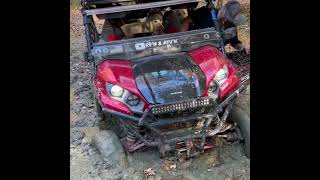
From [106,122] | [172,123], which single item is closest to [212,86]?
[172,123]

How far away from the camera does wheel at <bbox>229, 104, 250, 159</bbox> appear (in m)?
5.43

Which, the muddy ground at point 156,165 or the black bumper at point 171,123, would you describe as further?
the muddy ground at point 156,165

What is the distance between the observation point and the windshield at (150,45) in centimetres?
590

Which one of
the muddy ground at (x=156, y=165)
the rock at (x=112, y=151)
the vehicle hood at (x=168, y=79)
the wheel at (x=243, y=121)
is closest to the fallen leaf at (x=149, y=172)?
the muddy ground at (x=156, y=165)

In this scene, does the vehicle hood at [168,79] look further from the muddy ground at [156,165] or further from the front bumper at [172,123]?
the muddy ground at [156,165]

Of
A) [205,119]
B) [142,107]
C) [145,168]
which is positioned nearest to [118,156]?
[145,168]

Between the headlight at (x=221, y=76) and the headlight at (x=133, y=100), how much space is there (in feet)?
3.08

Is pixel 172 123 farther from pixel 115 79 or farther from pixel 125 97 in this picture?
pixel 115 79

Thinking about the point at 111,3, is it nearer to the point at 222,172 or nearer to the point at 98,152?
the point at 98,152

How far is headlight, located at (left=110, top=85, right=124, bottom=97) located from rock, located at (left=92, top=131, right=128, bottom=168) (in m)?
0.55

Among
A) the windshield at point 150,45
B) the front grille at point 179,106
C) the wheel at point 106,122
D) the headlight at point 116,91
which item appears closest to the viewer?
the front grille at point 179,106

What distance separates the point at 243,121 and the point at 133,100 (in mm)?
1308
